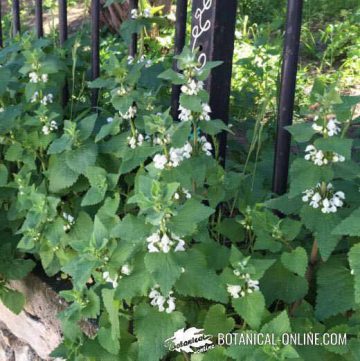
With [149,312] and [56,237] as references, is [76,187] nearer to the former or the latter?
[56,237]

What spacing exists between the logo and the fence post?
0.56m

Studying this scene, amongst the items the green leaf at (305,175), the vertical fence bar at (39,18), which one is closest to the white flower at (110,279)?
the green leaf at (305,175)

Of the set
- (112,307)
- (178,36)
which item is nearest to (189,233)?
(112,307)

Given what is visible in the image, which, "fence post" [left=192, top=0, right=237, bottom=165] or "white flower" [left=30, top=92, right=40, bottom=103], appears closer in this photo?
"fence post" [left=192, top=0, right=237, bottom=165]

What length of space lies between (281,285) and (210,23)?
77 cm

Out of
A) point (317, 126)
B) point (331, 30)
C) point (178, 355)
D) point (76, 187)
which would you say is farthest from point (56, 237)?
point (331, 30)

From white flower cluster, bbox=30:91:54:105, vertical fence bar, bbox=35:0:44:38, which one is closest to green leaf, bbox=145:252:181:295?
white flower cluster, bbox=30:91:54:105

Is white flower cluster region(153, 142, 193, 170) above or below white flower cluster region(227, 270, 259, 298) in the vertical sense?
above

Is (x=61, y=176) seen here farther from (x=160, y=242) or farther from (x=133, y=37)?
(x=133, y=37)

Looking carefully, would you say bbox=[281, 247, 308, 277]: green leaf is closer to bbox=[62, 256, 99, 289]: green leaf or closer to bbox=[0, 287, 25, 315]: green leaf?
bbox=[62, 256, 99, 289]: green leaf

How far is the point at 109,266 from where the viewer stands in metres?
1.43

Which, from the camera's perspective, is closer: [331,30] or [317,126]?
Result: [317,126]

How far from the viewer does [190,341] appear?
1.45 metres

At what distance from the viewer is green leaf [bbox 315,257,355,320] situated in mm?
1349
